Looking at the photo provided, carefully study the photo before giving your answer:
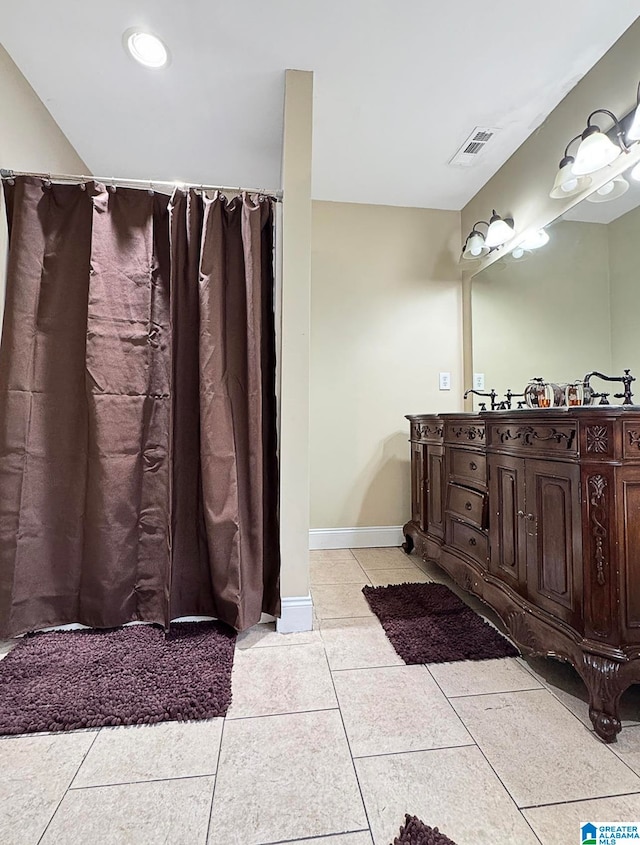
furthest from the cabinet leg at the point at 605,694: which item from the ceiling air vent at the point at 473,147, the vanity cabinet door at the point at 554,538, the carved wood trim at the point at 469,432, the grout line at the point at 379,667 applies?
the ceiling air vent at the point at 473,147

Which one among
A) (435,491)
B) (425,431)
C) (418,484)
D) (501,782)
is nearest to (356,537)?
(418,484)

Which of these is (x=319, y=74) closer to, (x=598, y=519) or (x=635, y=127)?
(x=635, y=127)

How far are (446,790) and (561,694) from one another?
556mm

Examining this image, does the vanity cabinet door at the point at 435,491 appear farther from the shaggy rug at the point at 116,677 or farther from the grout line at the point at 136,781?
the grout line at the point at 136,781

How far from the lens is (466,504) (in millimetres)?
1874

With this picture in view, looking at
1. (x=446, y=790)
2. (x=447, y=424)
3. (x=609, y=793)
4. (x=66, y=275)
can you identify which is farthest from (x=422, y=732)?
(x=66, y=275)

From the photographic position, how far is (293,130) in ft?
5.47

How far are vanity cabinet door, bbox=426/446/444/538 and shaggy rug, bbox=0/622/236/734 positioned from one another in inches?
45.3

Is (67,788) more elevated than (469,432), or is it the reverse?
(469,432)

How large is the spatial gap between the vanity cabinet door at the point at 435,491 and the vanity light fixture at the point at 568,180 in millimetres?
1277

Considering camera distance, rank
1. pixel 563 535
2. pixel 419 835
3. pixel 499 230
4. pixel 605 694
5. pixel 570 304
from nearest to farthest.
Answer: pixel 419 835
pixel 605 694
pixel 563 535
pixel 570 304
pixel 499 230

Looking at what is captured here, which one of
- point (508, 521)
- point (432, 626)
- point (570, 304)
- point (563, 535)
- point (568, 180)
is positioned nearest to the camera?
point (563, 535)

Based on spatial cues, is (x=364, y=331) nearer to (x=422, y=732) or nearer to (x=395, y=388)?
(x=395, y=388)

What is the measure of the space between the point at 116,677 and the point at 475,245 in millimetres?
2739
